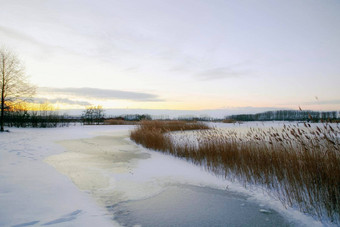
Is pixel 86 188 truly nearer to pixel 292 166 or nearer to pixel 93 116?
pixel 292 166

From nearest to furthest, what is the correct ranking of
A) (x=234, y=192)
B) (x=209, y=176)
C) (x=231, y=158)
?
(x=234, y=192) < (x=209, y=176) < (x=231, y=158)

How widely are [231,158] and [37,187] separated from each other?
4998mm

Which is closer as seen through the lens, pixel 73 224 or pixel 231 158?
pixel 73 224

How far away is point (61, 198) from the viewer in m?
3.22

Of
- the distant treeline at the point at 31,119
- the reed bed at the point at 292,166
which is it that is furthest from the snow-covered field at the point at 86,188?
the distant treeline at the point at 31,119

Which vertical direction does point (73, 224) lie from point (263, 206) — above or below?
above

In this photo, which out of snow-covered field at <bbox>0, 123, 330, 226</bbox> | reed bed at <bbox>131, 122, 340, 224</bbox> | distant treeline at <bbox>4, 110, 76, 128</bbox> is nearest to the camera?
snow-covered field at <bbox>0, 123, 330, 226</bbox>

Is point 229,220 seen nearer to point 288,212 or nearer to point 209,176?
point 288,212

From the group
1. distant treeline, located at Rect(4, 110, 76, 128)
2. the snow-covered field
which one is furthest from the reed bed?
distant treeline, located at Rect(4, 110, 76, 128)

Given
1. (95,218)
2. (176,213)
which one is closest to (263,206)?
(176,213)

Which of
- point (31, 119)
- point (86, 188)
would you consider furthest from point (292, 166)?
point (31, 119)

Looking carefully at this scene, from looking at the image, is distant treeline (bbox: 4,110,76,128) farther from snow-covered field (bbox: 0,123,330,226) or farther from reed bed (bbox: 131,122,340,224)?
reed bed (bbox: 131,122,340,224)

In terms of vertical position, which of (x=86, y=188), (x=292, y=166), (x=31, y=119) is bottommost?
(x=86, y=188)

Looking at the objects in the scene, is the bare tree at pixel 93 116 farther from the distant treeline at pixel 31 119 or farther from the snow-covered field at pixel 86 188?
the snow-covered field at pixel 86 188
